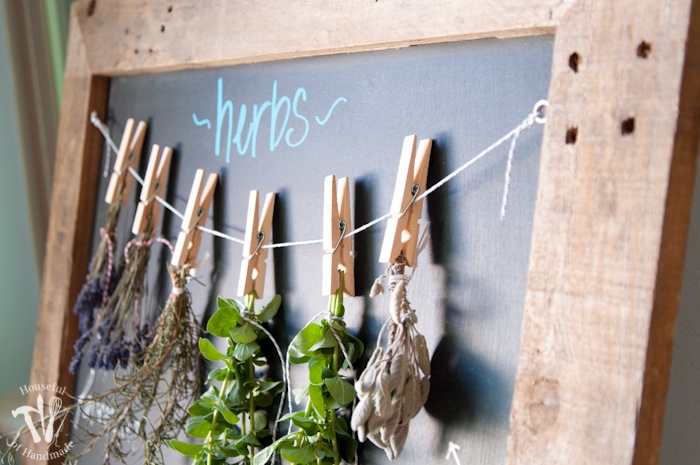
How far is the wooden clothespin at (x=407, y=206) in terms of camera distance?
67 centimetres

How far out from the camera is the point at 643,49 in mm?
533

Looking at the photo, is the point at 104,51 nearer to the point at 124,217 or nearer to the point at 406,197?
the point at 124,217

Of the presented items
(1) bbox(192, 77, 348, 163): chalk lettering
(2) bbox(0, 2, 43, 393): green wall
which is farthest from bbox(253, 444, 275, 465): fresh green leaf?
(2) bbox(0, 2, 43, 393): green wall

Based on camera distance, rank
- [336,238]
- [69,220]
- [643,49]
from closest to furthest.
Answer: [643,49] → [336,238] → [69,220]

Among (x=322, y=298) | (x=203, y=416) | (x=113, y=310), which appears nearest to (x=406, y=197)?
(x=322, y=298)

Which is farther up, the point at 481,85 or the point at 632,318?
the point at 481,85

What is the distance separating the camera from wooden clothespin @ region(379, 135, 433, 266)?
671 mm

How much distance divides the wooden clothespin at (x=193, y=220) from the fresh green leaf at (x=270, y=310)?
6.0 inches

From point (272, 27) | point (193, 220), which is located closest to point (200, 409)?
point (193, 220)

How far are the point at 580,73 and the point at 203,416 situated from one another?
55cm

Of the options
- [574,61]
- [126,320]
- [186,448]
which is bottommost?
[186,448]

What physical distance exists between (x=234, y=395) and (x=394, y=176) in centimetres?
31

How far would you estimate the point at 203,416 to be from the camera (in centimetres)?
81

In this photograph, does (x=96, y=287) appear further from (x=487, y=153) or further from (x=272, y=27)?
(x=487, y=153)
